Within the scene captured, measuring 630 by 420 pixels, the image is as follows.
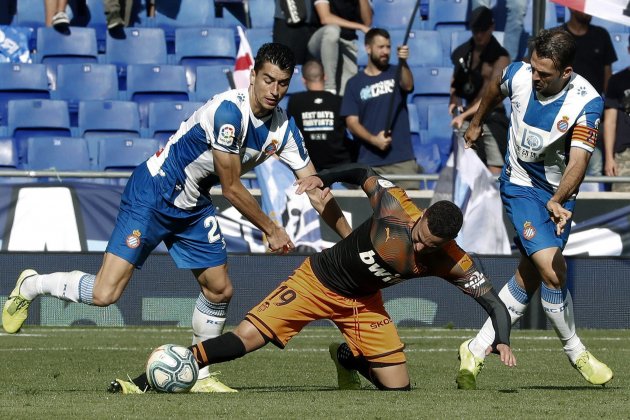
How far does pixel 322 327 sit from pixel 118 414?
23.1 feet

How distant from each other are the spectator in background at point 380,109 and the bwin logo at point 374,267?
6597 mm

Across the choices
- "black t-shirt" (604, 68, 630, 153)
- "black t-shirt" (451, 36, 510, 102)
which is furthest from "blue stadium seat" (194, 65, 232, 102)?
"black t-shirt" (604, 68, 630, 153)

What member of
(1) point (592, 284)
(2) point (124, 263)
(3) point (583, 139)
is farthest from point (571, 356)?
(1) point (592, 284)

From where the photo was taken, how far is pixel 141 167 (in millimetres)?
8375

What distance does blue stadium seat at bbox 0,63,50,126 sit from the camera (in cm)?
1692

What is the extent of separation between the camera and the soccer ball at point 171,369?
729 centimetres

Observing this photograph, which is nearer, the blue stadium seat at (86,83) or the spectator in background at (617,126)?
the spectator in background at (617,126)

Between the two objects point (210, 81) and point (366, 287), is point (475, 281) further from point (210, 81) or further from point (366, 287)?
point (210, 81)

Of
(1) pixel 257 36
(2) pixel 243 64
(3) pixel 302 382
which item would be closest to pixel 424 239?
(3) pixel 302 382

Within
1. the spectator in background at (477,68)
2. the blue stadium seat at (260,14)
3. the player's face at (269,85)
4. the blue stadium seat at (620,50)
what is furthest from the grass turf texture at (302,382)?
the blue stadium seat at (260,14)

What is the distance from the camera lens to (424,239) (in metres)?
7.07

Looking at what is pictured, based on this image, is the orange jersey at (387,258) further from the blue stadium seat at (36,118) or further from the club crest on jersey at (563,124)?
the blue stadium seat at (36,118)

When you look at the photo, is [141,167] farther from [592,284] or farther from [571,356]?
[592,284]

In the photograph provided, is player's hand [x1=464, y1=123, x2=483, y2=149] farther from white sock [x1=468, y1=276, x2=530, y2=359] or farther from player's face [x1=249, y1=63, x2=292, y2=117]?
player's face [x1=249, y1=63, x2=292, y2=117]
